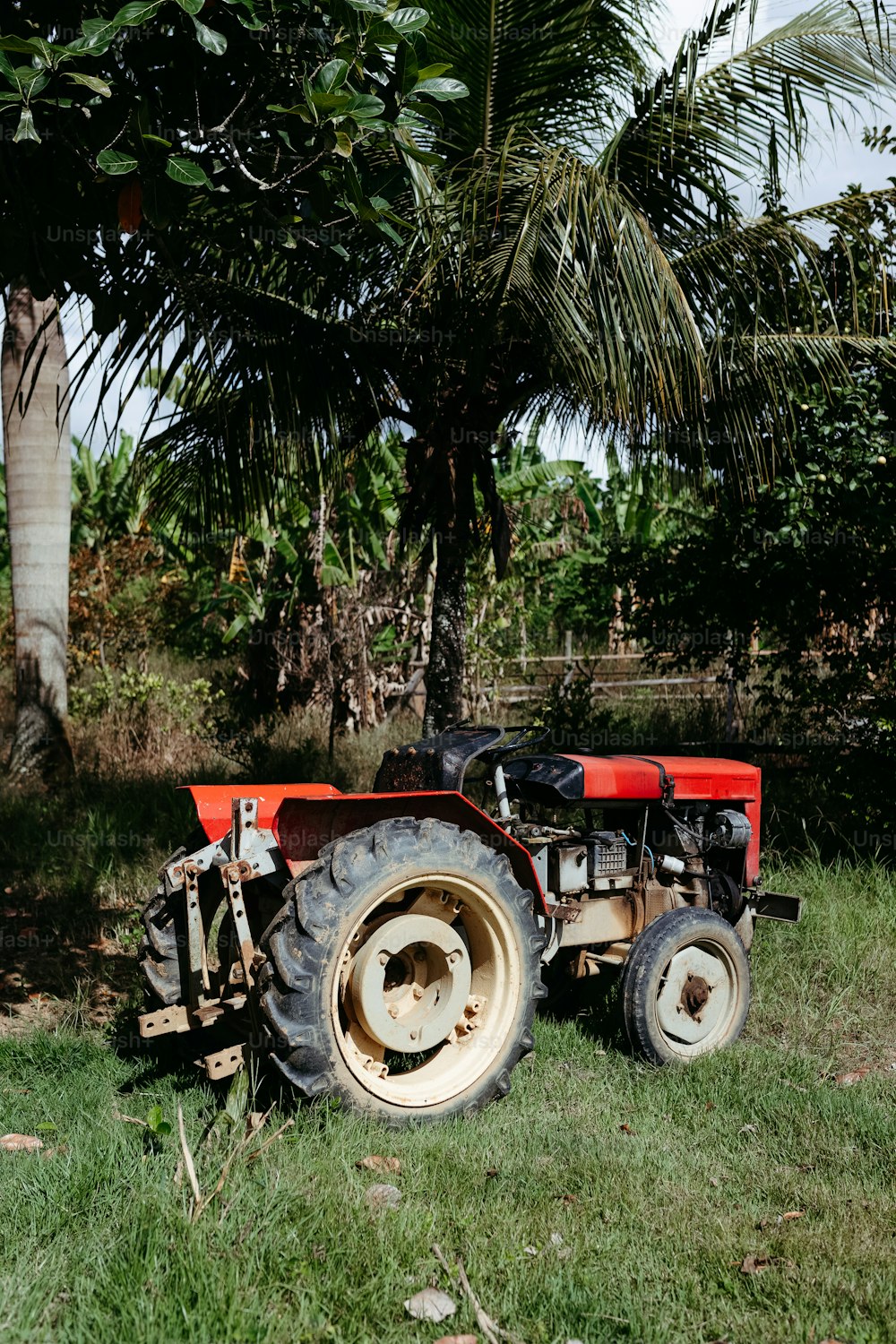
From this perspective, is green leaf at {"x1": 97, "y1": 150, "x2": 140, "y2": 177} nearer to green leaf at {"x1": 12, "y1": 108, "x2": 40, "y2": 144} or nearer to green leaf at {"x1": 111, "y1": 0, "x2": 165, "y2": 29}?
green leaf at {"x1": 12, "y1": 108, "x2": 40, "y2": 144}

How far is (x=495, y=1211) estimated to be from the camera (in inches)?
126

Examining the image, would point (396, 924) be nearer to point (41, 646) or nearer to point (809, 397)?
point (809, 397)

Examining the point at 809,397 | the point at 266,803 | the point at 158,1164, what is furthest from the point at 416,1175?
the point at 809,397

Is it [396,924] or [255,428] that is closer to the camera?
[396,924]

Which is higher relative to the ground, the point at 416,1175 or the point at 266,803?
the point at 266,803

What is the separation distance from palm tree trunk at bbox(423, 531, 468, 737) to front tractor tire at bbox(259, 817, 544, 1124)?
280 centimetres

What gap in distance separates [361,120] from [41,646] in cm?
736

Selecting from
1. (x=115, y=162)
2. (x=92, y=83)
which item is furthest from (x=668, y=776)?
(x=92, y=83)

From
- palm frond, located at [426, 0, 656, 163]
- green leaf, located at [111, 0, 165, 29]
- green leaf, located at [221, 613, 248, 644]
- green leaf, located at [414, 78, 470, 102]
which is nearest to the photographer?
green leaf, located at [111, 0, 165, 29]

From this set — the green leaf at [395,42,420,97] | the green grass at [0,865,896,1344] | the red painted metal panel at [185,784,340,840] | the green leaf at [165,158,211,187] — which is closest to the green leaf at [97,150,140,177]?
the green leaf at [165,158,211,187]

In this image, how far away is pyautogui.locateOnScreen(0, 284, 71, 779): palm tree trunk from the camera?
949 cm

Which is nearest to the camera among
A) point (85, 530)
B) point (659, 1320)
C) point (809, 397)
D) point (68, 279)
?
point (659, 1320)

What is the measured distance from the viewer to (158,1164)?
3352mm

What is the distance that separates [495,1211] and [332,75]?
3.53 metres
